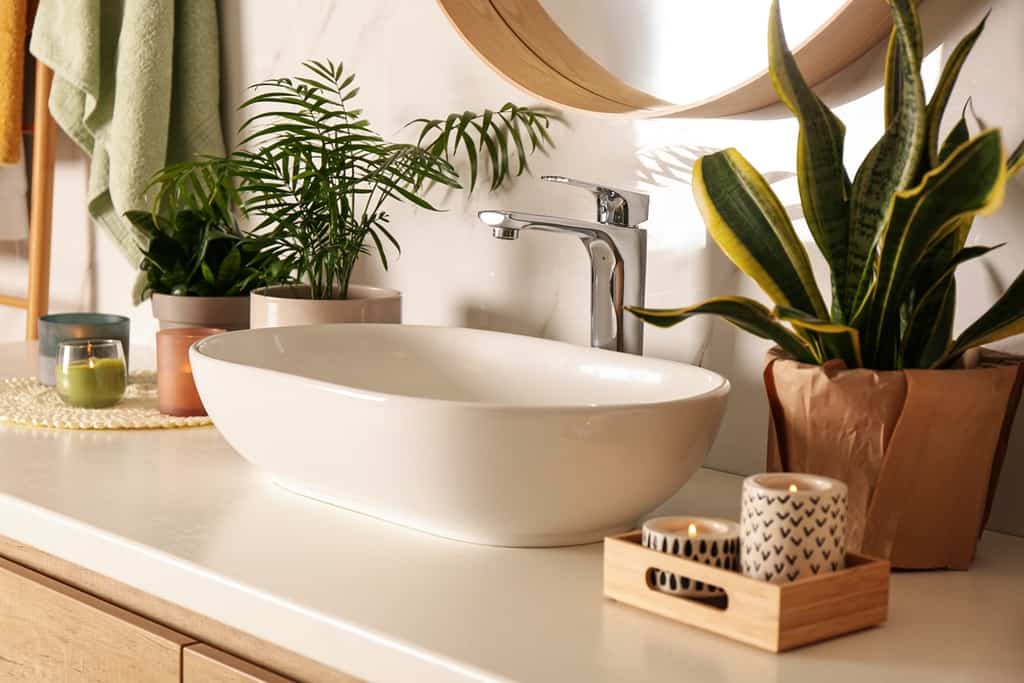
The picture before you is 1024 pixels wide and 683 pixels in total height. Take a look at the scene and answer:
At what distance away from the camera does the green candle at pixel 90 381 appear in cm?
123

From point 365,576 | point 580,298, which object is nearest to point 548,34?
point 580,298

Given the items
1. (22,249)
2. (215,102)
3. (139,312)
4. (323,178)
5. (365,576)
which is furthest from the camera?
(22,249)

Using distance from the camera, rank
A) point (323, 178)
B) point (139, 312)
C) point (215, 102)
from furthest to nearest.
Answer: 1. point (139, 312)
2. point (215, 102)
3. point (323, 178)

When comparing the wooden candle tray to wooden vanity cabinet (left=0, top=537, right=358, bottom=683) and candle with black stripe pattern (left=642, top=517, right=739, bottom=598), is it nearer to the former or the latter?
Answer: candle with black stripe pattern (left=642, top=517, right=739, bottom=598)

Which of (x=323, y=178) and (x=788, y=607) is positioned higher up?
(x=323, y=178)

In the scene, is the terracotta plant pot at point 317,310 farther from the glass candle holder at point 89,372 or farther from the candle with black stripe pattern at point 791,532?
the candle with black stripe pattern at point 791,532

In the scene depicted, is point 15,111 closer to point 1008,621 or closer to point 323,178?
point 323,178

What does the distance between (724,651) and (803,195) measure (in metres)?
0.31

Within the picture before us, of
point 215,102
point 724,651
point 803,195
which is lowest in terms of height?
point 724,651

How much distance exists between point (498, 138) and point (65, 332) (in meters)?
0.50

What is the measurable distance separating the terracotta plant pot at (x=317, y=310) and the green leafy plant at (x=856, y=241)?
491 millimetres

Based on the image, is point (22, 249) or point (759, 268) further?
point (22, 249)

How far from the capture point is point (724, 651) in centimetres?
67

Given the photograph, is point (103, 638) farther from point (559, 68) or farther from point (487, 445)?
point (559, 68)
